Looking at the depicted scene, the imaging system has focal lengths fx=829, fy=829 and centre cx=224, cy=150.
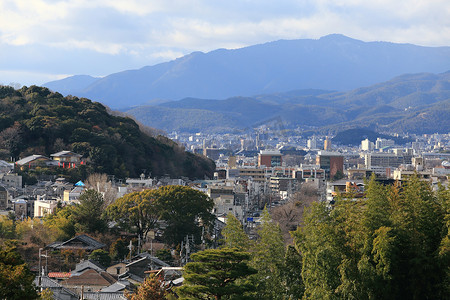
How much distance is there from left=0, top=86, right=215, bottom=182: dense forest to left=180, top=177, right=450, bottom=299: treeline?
37253mm

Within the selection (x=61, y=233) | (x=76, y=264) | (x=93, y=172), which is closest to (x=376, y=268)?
(x=76, y=264)

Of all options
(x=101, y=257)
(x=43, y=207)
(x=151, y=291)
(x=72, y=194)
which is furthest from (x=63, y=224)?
(x=151, y=291)

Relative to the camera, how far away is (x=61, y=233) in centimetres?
3503

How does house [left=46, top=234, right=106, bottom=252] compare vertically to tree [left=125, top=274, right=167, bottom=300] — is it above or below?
below

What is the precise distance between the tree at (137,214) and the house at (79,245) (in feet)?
11.2

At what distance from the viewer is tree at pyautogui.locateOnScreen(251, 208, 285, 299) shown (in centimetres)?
2197

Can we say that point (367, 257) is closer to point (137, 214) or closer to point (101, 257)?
point (101, 257)

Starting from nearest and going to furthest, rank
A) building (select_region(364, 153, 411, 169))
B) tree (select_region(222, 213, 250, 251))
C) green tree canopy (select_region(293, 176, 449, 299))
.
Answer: green tree canopy (select_region(293, 176, 449, 299))
tree (select_region(222, 213, 250, 251))
building (select_region(364, 153, 411, 169))

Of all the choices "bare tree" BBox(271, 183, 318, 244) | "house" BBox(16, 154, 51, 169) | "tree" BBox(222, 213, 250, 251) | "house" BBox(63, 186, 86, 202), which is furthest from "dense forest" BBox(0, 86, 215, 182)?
"tree" BBox(222, 213, 250, 251)

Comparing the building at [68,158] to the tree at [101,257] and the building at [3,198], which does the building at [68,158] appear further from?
the tree at [101,257]

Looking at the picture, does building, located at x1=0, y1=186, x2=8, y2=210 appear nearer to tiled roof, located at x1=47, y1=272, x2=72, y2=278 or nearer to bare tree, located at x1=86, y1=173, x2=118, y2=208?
bare tree, located at x1=86, y1=173, x2=118, y2=208

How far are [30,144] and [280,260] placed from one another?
148ft

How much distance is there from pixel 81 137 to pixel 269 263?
144 ft

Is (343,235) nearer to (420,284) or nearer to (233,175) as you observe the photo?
(420,284)
